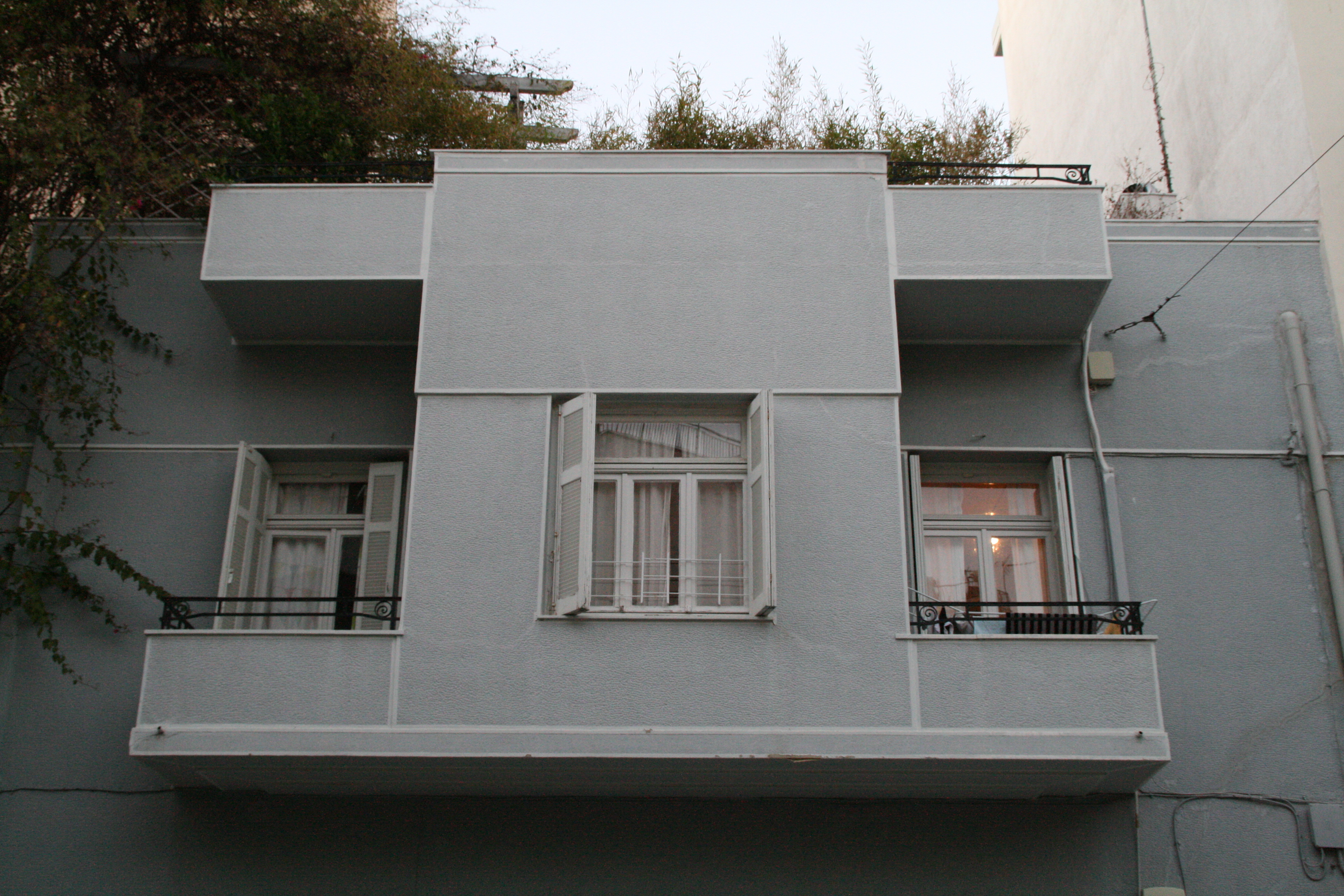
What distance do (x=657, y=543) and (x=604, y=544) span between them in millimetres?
372

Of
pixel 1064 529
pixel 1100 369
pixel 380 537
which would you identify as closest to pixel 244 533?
pixel 380 537

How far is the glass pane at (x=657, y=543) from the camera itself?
7.59 meters

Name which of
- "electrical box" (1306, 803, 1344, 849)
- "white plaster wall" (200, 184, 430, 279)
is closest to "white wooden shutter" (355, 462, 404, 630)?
"white plaster wall" (200, 184, 430, 279)

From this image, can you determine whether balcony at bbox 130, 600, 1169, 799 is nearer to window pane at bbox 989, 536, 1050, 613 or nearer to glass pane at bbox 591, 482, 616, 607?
glass pane at bbox 591, 482, 616, 607

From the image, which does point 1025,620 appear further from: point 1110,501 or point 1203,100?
point 1203,100

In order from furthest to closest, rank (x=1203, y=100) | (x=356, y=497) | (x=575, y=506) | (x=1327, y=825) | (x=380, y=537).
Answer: (x=1203, y=100)
(x=356, y=497)
(x=380, y=537)
(x=1327, y=825)
(x=575, y=506)

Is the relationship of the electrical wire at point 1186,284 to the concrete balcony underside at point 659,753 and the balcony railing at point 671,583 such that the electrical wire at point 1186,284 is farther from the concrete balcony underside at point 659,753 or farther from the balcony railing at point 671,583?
the balcony railing at point 671,583

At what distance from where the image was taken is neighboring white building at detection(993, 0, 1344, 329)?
927cm

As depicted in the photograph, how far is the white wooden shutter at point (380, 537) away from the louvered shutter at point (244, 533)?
839 millimetres

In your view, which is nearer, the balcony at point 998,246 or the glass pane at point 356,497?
the balcony at point 998,246

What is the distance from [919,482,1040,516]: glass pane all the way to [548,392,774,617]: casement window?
6.61ft

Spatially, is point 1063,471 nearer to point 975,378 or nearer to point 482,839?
point 975,378

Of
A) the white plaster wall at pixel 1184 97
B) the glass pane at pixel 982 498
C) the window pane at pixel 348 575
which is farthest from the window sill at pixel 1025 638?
the white plaster wall at pixel 1184 97

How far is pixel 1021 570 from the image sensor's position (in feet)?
28.8
